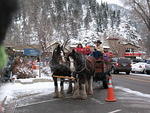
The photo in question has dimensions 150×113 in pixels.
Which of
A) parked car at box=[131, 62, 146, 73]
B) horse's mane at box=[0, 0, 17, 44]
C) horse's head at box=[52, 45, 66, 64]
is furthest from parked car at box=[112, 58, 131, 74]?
horse's mane at box=[0, 0, 17, 44]

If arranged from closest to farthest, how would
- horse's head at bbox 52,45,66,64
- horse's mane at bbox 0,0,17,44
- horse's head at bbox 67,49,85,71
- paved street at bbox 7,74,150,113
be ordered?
horse's mane at bbox 0,0,17,44 → paved street at bbox 7,74,150,113 → horse's head at bbox 67,49,85,71 → horse's head at bbox 52,45,66,64

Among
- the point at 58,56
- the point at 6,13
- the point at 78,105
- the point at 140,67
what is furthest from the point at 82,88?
the point at 140,67

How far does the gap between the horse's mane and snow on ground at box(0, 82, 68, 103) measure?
37.7 ft

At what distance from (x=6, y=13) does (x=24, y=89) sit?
14610 millimetres

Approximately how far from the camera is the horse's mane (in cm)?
124

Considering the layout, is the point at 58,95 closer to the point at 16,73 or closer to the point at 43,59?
the point at 16,73

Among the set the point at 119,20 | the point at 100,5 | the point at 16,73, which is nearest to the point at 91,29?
the point at 100,5

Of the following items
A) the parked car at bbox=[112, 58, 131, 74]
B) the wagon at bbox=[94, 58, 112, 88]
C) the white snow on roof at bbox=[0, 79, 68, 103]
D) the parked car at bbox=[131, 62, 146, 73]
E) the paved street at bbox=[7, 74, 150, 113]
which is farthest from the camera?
the parked car at bbox=[131, 62, 146, 73]

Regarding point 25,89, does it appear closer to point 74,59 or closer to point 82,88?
point 82,88

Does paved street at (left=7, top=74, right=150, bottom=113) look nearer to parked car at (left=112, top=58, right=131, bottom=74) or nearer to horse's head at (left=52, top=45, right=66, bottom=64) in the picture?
horse's head at (left=52, top=45, right=66, bottom=64)

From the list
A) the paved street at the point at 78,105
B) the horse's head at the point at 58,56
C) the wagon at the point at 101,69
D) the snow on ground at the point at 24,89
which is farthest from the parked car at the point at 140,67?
the horse's head at the point at 58,56

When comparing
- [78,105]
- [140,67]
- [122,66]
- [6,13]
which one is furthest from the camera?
[140,67]

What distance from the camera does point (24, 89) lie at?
15.6m

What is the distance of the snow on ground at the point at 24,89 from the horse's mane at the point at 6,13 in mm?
11492
